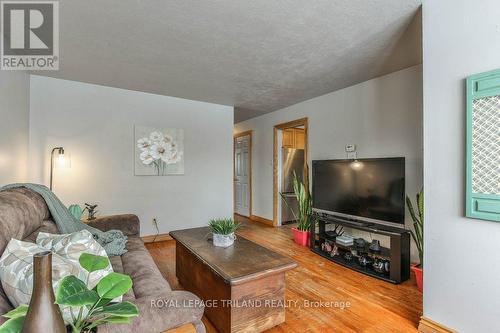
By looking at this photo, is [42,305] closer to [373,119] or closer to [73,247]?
[73,247]

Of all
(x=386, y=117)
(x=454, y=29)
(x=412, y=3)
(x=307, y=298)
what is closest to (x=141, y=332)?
(x=307, y=298)

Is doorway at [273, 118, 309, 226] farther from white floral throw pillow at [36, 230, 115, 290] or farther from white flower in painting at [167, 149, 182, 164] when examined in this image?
white floral throw pillow at [36, 230, 115, 290]

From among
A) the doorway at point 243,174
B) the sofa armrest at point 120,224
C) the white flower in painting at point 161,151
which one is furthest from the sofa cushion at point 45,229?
the doorway at point 243,174

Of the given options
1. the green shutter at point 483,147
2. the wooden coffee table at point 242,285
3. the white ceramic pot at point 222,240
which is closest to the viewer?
the green shutter at point 483,147

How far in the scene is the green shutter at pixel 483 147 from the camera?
1.39 m

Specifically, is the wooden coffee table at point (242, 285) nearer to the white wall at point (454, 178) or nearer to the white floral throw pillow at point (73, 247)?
the white floral throw pillow at point (73, 247)

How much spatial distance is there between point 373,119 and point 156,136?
10.5 ft

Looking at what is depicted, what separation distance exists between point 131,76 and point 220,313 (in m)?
2.93

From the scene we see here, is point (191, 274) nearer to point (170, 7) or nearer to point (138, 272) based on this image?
point (138, 272)

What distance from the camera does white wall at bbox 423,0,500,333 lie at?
144 centimetres

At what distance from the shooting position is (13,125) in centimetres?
258

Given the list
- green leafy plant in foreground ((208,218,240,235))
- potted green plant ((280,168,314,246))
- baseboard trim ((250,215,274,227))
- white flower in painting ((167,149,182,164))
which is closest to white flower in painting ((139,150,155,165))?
white flower in painting ((167,149,182,164))

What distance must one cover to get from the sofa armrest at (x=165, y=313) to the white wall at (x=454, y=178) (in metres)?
1.65

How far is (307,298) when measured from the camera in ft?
7.04
